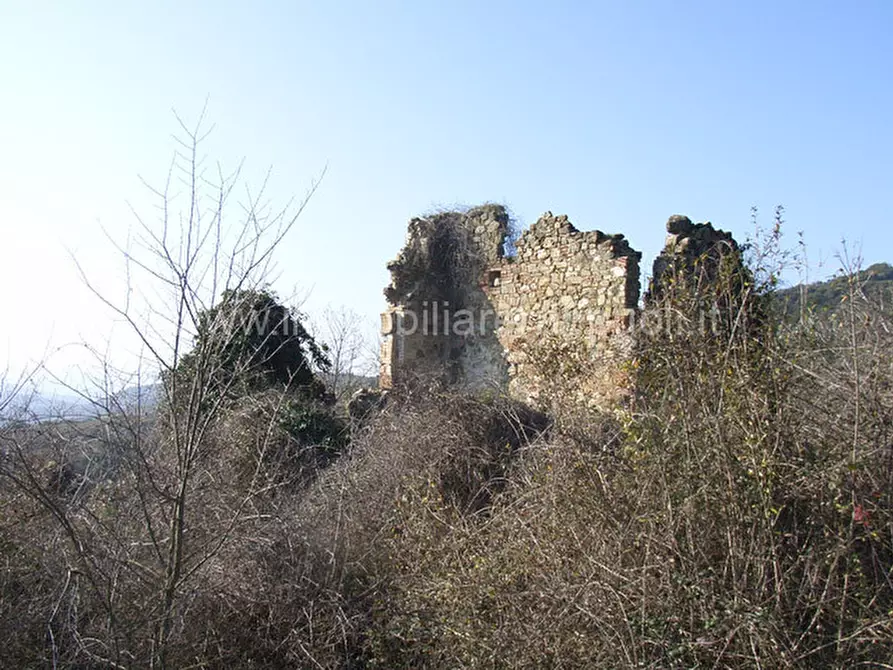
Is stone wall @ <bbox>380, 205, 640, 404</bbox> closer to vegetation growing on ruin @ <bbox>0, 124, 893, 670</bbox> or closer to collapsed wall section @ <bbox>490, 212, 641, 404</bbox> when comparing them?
collapsed wall section @ <bbox>490, 212, 641, 404</bbox>

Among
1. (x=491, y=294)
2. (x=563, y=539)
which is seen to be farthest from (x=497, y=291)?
(x=563, y=539)

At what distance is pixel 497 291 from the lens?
11.8 metres

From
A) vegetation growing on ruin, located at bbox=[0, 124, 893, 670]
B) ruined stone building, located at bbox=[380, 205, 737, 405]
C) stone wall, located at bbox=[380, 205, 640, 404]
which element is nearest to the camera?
vegetation growing on ruin, located at bbox=[0, 124, 893, 670]

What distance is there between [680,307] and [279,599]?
303 cm

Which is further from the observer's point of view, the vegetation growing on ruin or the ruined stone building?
the ruined stone building

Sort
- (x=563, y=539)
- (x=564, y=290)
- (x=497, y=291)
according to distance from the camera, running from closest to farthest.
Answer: (x=563, y=539), (x=564, y=290), (x=497, y=291)

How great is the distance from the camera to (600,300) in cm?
1013

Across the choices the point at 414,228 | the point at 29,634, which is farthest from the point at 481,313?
the point at 29,634

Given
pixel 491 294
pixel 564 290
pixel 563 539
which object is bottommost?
pixel 563 539

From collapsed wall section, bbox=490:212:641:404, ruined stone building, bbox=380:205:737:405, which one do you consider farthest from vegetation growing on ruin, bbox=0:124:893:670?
ruined stone building, bbox=380:205:737:405

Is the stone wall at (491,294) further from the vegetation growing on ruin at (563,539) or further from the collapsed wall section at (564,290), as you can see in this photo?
the vegetation growing on ruin at (563,539)

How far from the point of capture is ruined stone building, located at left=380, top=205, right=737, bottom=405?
9.99 metres

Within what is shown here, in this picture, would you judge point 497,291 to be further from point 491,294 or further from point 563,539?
point 563,539

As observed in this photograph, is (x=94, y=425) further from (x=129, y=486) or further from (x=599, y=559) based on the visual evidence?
(x=599, y=559)
